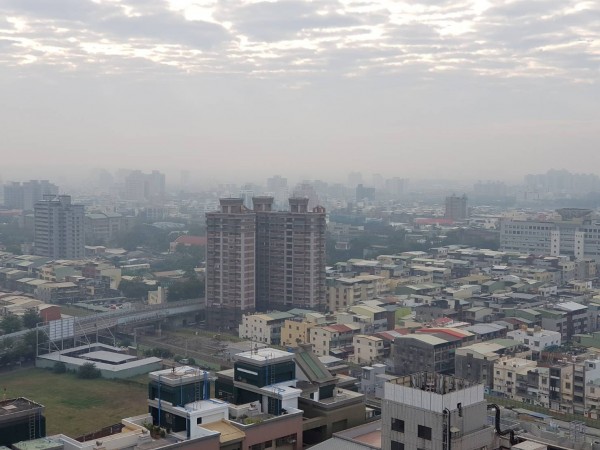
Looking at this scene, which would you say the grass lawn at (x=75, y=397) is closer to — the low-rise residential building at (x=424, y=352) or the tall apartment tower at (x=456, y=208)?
the low-rise residential building at (x=424, y=352)

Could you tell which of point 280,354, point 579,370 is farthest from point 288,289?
point 280,354

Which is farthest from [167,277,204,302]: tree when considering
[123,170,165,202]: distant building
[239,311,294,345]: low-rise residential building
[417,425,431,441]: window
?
[123,170,165,202]: distant building

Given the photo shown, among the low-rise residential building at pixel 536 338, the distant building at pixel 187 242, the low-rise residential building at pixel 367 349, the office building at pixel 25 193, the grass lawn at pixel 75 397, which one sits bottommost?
the grass lawn at pixel 75 397

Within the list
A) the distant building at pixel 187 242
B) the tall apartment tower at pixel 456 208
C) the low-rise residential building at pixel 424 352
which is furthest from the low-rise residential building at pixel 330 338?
the tall apartment tower at pixel 456 208

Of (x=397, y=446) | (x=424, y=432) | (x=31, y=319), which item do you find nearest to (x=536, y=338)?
(x=397, y=446)

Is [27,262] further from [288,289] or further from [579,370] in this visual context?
[579,370]

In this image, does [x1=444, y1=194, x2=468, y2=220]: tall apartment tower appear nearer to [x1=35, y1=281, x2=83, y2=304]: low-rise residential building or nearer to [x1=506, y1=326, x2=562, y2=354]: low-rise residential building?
[x1=35, y1=281, x2=83, y2=304]: low-rise residential building
